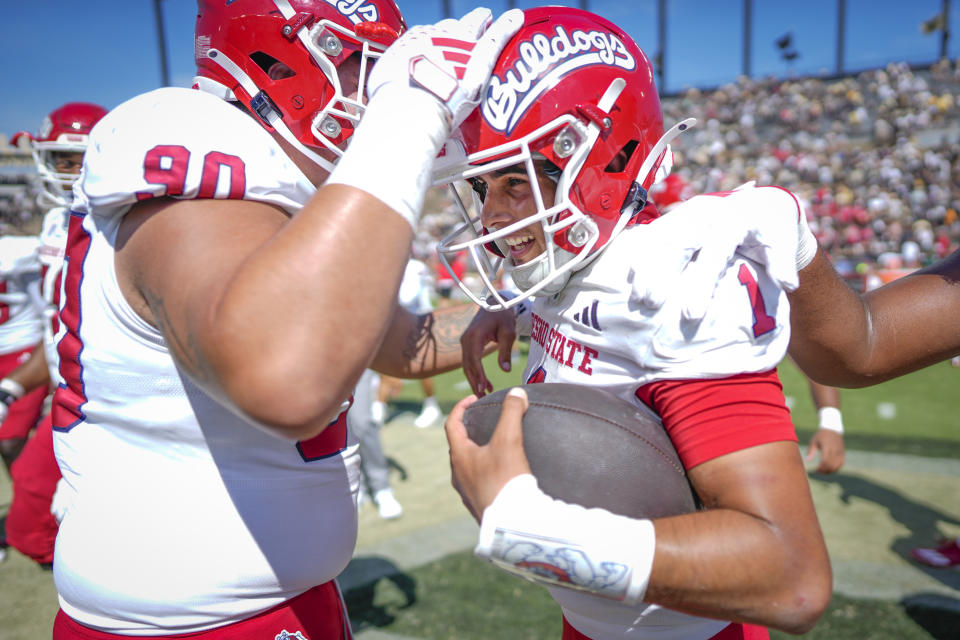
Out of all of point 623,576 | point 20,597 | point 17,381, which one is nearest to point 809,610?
point 623,576

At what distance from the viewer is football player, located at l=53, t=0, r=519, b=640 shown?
0.93 meters

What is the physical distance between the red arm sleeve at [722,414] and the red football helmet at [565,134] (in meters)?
0.36

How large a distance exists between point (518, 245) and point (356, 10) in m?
0.75

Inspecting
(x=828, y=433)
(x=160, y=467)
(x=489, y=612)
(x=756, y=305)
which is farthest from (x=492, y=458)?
(x=489, y=612)

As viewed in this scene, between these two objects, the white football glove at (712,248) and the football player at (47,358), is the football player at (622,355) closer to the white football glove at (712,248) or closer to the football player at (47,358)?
the white football glove at (712,248)

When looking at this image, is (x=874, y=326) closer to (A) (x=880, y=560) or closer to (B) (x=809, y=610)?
(B) (x=809, y=610)

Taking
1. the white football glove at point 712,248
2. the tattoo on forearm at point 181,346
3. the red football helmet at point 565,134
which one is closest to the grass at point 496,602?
the red football helmet at point 565,134

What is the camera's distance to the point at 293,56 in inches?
65.2

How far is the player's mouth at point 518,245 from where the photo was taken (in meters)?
1.53

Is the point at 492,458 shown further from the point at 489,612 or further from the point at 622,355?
the point at 489,612

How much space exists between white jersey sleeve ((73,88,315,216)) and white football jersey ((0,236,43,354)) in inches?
177

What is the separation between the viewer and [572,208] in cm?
140

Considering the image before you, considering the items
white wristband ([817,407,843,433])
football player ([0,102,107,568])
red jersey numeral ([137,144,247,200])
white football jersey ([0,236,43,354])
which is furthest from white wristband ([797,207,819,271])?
white football jersey ([0,236,43,354])

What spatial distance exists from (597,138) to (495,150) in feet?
0.90
